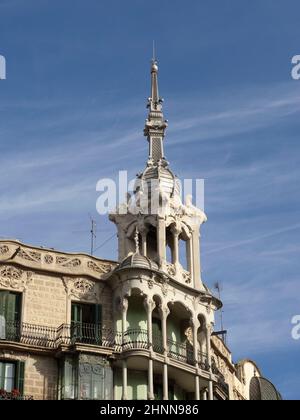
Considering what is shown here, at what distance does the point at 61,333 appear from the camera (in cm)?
5084

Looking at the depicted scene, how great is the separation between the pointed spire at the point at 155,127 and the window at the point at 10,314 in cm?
1085

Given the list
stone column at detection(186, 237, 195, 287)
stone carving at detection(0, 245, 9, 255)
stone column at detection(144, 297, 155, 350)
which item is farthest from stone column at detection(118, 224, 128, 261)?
stone carving at detection(0, 245, 9, 255)

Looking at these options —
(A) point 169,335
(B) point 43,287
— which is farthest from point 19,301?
(A) point 169,335

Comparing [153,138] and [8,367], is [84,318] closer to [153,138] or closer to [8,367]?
[8,367]

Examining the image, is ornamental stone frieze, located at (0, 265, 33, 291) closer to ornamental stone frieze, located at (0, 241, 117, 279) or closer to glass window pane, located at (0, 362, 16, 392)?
ornamental stone frieze, located at (0, 241, 117, 279)

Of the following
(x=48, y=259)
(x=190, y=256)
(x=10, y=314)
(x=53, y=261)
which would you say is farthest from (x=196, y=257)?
(x=10, y=314)

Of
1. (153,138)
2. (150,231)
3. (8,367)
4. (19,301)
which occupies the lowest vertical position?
(8,367)

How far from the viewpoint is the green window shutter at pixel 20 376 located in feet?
160

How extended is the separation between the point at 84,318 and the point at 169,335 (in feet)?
13.2

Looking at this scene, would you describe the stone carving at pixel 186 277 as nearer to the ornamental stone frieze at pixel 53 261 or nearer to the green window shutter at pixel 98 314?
the ornamental stone frieze at pixel 53 261

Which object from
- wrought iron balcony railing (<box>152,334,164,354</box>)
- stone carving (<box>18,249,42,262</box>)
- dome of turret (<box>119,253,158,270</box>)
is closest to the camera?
wrought iron balcony railing (<box>152,334,164,354</box>)

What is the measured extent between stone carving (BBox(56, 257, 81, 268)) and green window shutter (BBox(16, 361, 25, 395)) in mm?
5124

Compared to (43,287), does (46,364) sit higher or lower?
lower

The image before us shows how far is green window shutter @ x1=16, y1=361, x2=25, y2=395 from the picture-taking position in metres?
48.8
